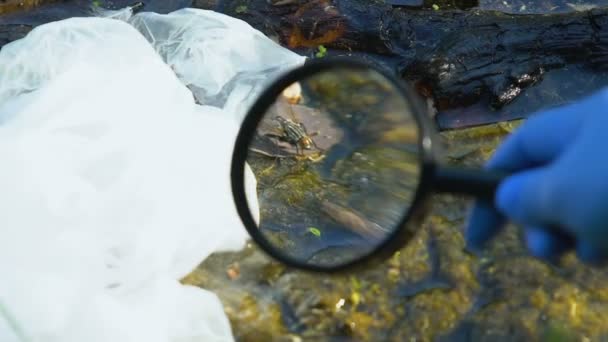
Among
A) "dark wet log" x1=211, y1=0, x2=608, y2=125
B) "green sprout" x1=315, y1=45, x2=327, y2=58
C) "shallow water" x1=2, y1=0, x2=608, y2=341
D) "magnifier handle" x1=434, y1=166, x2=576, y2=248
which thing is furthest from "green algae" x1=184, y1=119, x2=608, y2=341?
"green sprout" x1=315, y1=45, x2=327, y2=58

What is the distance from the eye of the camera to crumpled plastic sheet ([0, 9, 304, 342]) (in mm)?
2912

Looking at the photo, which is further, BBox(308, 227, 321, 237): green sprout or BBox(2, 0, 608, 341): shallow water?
BBox(308, 227, 321, 237): green sprout

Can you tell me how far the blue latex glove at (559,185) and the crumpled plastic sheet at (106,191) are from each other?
164 centimetres

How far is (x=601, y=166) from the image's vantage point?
1.37 meters

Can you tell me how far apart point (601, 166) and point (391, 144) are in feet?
2.39

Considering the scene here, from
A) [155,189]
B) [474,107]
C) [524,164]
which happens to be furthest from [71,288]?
[474,107]

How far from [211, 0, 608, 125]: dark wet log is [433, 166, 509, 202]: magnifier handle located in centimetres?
328

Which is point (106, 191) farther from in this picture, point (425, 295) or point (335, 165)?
point (425, 295)

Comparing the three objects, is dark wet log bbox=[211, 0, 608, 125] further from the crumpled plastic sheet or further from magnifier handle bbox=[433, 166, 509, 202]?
magnifier handle bbox=[433, 166, 509, 202]

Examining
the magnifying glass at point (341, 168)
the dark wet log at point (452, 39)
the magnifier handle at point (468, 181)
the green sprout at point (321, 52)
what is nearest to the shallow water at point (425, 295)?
the magnifying glass at point (341, 168)

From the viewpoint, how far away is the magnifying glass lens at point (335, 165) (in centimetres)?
193

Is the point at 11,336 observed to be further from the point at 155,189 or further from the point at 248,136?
the point at 248,136

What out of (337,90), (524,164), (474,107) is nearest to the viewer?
(524,164)

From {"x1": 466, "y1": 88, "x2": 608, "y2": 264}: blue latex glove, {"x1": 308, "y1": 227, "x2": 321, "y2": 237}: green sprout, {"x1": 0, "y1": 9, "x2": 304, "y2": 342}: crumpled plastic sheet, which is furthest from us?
{"x1": 308, "y1": 227, "x2": 321, "y2": 237}: green sprout
